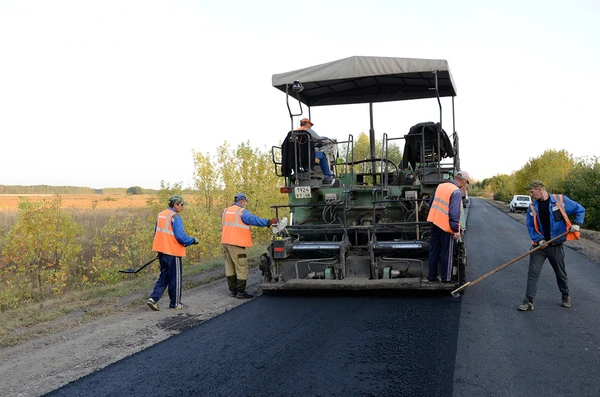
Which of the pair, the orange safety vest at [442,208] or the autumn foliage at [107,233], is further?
the autumn foliage at [107,233]

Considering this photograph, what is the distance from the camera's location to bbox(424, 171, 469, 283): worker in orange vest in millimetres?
6262

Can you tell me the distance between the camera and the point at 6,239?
36.6ft

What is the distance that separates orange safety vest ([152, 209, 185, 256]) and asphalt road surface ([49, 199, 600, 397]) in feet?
4.04

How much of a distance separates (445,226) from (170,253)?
3.81 m

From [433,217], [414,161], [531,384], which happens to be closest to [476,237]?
[414,161]

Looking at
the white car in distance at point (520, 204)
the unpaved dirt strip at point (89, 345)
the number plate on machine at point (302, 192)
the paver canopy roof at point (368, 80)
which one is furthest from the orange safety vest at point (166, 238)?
the white car in distance at point (520, 204)

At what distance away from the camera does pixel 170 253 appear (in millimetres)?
6348

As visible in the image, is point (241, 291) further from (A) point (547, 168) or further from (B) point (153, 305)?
(A) point (547, 168)

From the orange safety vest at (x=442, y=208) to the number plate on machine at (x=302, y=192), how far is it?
2.09 m

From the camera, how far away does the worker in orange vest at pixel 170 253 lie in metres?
6.31

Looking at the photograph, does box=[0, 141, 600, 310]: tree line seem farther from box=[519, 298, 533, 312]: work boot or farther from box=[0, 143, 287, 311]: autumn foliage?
box=[519, 298, 533, 312]: work boot

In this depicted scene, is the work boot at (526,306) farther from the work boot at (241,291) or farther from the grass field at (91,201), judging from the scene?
the grass field at (91,201)

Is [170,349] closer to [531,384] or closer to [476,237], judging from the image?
[531,384]

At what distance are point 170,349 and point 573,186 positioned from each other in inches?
1055
